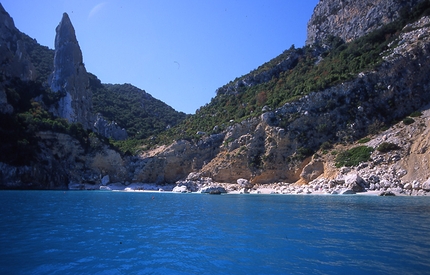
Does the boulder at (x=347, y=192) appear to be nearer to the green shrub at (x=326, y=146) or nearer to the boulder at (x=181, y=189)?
the green shrub at (x=326, y=146)

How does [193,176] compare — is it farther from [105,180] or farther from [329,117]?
[329,117]

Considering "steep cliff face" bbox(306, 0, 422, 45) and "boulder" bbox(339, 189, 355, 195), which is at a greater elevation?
"steep cliff face" bbox(306, 0, 422, 45)

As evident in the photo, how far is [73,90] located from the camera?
58.2 m

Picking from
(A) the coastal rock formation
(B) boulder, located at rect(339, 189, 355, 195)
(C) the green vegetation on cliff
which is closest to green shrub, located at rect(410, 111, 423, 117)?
(B) boulder, located at rect(339, 189, 355, 195)

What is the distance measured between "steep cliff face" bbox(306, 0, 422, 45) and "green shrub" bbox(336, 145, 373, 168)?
3127 cm

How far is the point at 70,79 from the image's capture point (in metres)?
58.2

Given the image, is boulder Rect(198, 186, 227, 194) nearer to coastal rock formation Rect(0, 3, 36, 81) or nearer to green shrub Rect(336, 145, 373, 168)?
green shrub Rect(336, 145, 373, 168)

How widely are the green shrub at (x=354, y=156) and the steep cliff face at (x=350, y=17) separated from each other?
103 feet

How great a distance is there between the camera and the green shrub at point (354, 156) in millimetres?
34125

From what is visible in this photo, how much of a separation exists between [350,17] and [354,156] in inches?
1537

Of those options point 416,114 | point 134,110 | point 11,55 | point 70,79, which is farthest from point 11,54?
point 416,114

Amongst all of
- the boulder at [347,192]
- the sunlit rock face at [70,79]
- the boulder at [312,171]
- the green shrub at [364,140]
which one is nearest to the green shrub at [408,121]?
the green shrub at [364,140]

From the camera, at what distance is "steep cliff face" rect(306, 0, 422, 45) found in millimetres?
53156

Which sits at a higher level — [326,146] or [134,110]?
[134,110]
